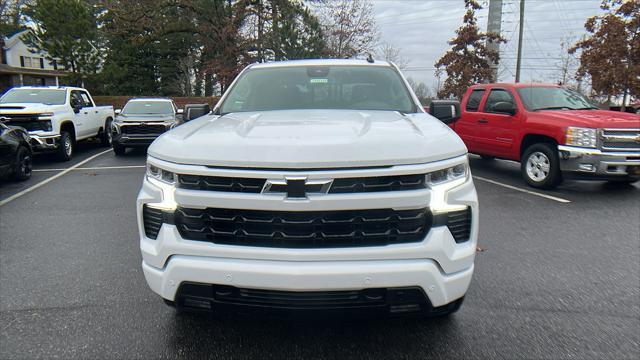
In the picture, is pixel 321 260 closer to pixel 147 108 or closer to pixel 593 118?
pixel 593 118

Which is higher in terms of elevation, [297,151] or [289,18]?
[289,18]

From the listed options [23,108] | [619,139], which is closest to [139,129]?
[23,108]

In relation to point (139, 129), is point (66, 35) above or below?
above

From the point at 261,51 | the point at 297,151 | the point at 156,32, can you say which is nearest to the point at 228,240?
the point at 297,151

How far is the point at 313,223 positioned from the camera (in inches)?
92.1

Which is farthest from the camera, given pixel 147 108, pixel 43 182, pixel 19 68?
pixel 19 68

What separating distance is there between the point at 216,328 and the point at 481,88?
845 cm

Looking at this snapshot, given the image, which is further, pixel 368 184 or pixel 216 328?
pixel 216 328

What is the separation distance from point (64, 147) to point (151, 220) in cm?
1047

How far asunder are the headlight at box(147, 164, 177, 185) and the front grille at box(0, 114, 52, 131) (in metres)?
9.86

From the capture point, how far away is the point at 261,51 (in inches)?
1190

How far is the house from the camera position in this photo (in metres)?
45.4

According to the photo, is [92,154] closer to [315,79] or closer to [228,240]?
[315,79]

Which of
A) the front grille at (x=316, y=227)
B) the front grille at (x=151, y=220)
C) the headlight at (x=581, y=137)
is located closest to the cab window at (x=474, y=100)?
the headlight at (x=581, y=137)
